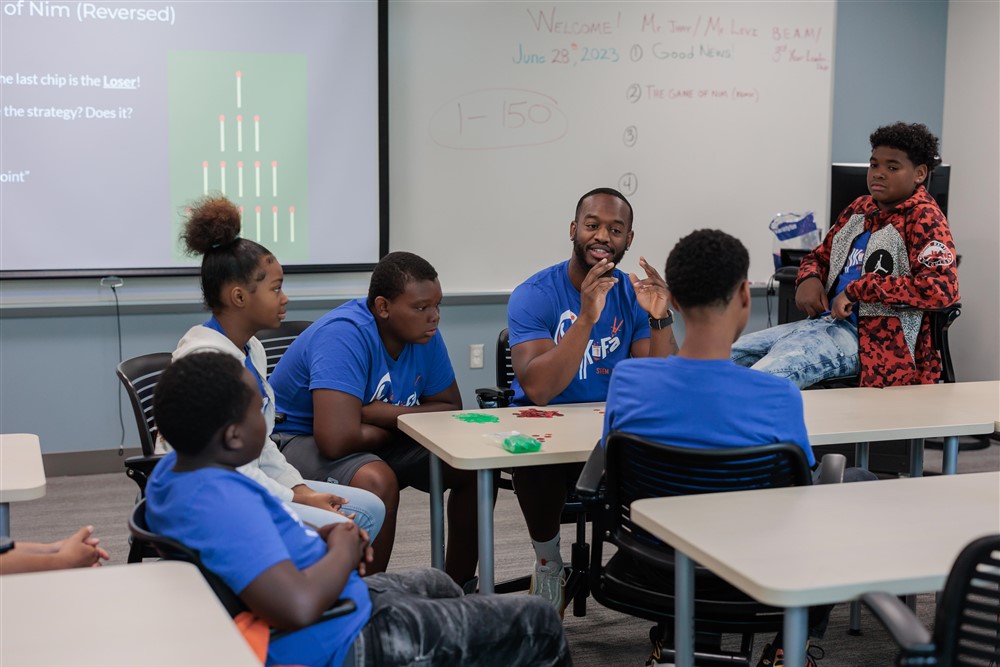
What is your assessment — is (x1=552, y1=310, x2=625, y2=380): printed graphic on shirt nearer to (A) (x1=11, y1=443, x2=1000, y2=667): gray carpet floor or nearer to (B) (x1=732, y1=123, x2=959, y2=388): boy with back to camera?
(B) (x1=732, y1=123, x2=959, y2=388): boy with back to camera

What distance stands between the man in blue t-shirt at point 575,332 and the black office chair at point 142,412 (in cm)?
96

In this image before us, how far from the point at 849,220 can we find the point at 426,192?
2.11 metres

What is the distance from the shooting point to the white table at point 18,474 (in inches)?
79.5

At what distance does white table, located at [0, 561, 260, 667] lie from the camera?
48.2 inches

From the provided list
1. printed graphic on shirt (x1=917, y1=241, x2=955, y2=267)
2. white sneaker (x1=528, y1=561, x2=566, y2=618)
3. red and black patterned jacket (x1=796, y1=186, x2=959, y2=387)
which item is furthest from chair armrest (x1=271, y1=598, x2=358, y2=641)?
printed graphic on shirt (x1=917, y1=241, x2=955, y2=267)

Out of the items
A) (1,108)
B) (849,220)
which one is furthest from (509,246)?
(1,108)

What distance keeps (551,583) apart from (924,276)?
155cm

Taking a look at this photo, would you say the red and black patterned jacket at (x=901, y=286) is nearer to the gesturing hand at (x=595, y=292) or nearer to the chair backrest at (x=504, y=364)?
the gesturing hand at (x=595, y=292)

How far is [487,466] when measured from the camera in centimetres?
220

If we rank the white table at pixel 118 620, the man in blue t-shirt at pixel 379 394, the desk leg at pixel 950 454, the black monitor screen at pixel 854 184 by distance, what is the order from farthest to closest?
the black monitor screen at pixel 854 184 < the man in blue t-shirt at pixel 379 394 < the desk leg at pixel 950 454 < the white table at pixel 118 620

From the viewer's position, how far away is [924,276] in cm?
327

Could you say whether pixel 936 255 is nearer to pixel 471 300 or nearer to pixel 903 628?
pixel 903 628

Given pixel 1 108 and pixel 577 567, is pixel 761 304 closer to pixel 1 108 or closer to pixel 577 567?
pixel 577 567

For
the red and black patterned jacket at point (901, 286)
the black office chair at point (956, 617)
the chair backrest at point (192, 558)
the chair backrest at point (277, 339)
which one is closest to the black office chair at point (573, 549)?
the chair backrest at point (277, 339)
